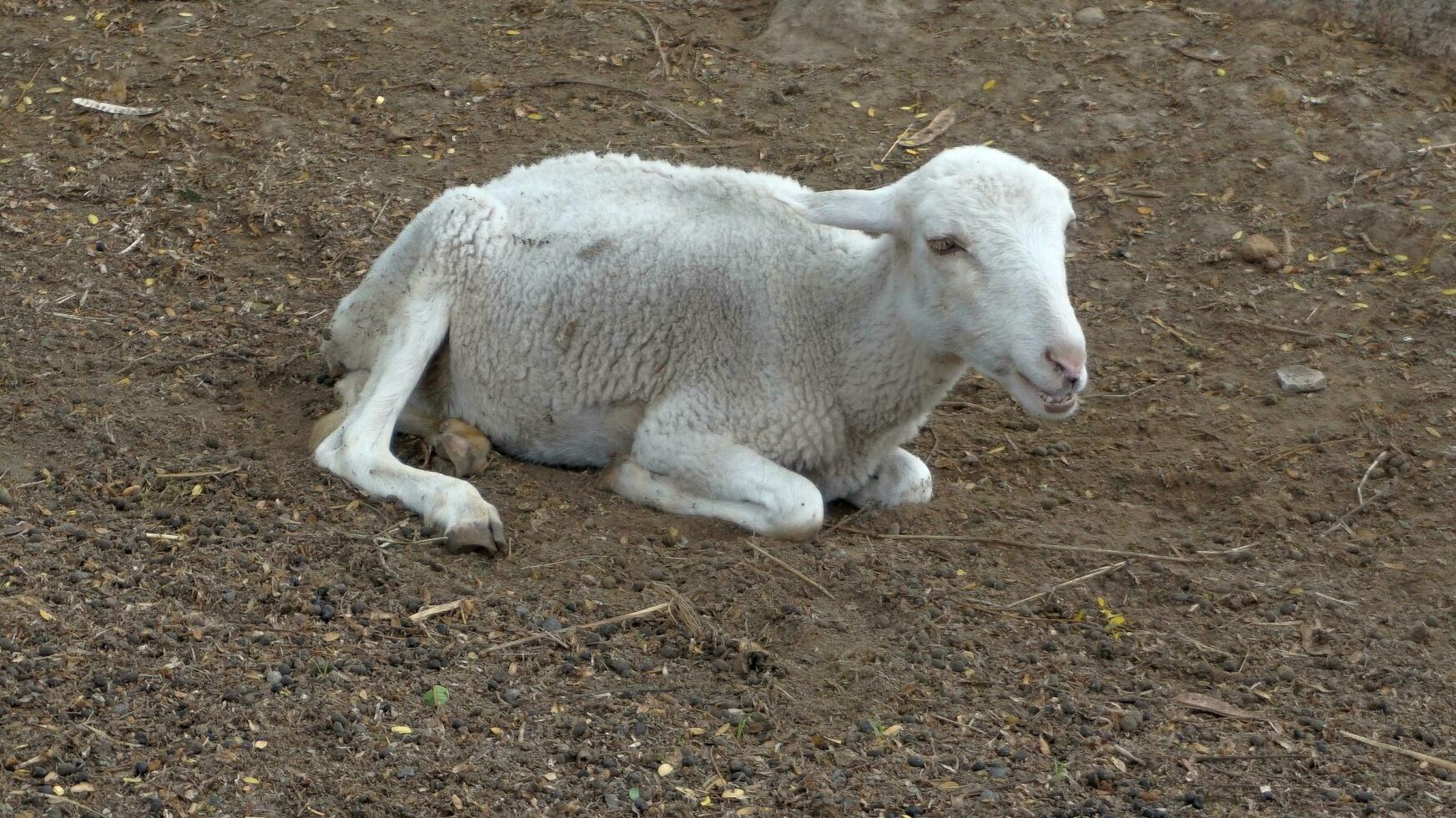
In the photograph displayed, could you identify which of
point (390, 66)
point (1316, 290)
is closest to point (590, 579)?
point (1316, 290)

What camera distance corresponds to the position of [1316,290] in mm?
7965

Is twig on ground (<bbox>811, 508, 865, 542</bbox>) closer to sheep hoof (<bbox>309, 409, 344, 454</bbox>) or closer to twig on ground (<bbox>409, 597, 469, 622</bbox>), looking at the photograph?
twig on ground (<bbox>409, 597, 469, 622</bbox>)

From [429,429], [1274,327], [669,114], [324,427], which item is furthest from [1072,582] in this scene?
[669,114]

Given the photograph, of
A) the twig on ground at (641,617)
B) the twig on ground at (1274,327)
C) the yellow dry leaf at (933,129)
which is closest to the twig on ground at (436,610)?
the twig on ground at (641,617)

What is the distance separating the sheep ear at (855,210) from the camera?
5836 millimetres

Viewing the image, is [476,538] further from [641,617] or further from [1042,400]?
[1042,400]

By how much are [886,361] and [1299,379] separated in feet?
7.75

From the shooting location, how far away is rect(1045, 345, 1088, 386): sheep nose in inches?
206

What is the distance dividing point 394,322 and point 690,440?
1.44m

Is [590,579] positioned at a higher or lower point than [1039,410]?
lower

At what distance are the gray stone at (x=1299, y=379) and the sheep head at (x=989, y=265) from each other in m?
2.14

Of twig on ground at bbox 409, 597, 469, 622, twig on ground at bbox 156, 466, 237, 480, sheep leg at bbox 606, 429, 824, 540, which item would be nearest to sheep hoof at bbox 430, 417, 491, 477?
sheep leg at bbox 606, 429, 824, 540

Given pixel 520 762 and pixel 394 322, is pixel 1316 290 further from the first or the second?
pixel 520 762

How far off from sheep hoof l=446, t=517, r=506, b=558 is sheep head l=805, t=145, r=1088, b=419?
171 cm
